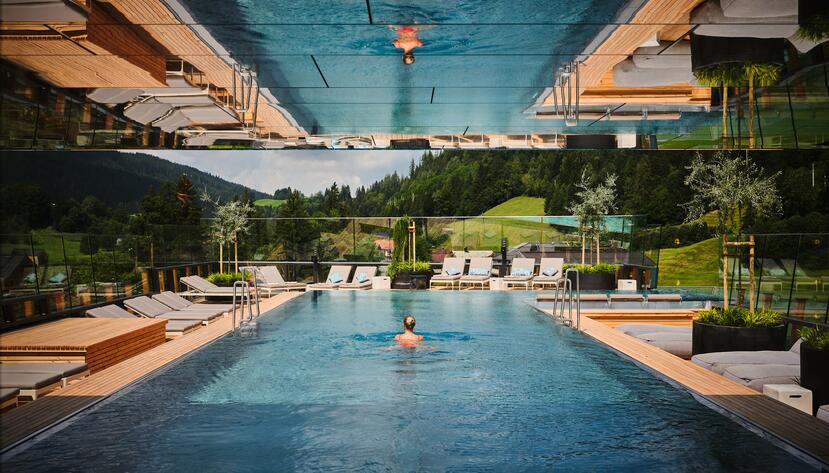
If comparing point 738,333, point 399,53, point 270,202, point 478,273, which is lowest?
point 738,333

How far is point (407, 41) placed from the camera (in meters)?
6.40

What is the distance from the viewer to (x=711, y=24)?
582 centimetres

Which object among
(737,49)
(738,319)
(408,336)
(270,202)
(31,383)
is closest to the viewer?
(31,383)

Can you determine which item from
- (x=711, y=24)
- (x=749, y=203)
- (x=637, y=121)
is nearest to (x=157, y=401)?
(x=711, y=24)

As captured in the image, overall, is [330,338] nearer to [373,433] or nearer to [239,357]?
[239,357]

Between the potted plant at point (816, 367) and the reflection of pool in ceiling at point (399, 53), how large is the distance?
9.29ft

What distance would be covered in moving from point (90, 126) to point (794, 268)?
837 cm

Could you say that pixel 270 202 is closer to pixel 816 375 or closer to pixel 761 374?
pixel 761 374

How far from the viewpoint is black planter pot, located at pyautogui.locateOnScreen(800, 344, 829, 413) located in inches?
207

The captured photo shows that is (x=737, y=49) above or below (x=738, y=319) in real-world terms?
above

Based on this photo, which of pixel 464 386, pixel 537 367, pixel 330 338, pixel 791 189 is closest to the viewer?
pixel 464 386

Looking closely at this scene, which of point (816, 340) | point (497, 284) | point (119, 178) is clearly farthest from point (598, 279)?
point (119, 178)

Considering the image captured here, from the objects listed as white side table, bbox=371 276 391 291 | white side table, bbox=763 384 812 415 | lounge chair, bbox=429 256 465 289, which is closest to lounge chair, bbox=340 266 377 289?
white side table, bbox=371 276 391 291

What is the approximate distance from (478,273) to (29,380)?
13.6 m
